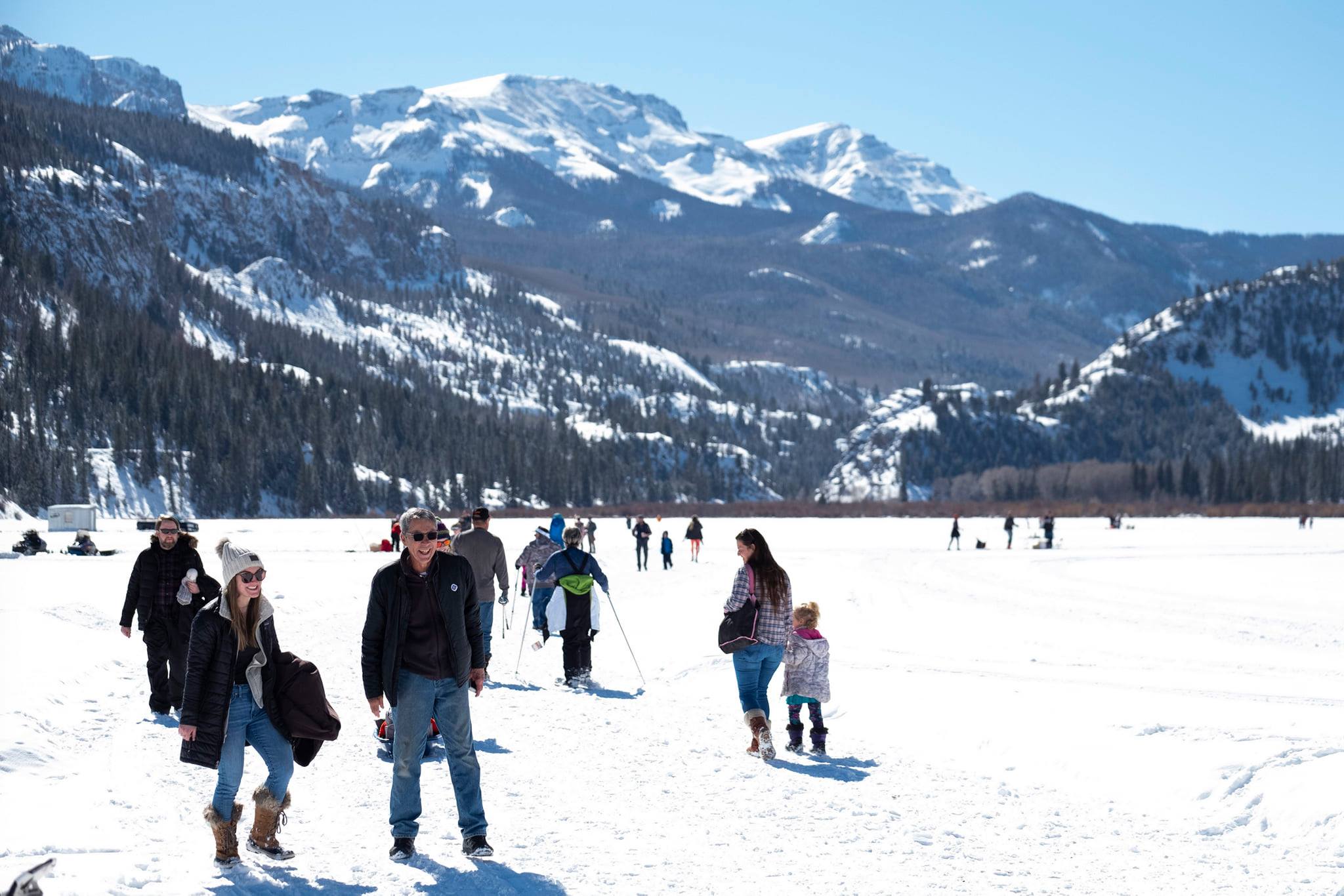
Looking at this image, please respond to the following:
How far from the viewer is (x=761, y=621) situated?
12383mm

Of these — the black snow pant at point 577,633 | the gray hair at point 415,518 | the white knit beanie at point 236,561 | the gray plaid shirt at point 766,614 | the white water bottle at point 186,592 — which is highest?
the gray hair at point 415,518

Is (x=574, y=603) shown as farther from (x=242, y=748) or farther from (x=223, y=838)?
(x=223, y=838)

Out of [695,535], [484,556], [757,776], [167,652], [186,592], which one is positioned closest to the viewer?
[757,776]

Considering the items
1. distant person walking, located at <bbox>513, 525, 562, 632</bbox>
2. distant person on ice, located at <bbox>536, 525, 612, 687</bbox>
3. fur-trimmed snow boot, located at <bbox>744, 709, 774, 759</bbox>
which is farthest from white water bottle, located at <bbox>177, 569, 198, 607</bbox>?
distant person walking, located at <bbox>513, 525, 562, 632</bbox>

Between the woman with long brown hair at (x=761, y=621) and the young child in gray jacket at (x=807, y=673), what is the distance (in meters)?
0.21

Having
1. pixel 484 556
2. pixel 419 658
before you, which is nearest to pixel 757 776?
pixel 419 658

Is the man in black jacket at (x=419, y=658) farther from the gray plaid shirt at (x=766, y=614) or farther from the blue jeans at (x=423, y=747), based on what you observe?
the gray plaid shirt at (x=766, y=614)

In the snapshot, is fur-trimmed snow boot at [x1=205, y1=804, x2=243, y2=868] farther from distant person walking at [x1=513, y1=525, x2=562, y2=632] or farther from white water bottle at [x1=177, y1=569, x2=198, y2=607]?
distant person walking at [x1=513, y1=525, x2=562, y2=632]

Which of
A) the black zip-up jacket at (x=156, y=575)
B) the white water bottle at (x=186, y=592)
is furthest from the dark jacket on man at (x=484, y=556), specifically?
the white water bottle at (x=186, y=592)

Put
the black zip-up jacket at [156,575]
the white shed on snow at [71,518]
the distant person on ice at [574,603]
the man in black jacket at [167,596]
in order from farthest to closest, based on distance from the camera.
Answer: the white shed on snow at [71,518], the distant person on ice at [574,603], the man in black jacket at [167,596], the black zip-up jacket at [156,575]

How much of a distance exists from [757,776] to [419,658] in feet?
13.8

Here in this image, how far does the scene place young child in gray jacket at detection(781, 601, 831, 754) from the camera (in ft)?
41.5

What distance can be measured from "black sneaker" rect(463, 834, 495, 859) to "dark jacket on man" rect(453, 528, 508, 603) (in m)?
6.72

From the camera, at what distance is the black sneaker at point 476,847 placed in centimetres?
885
